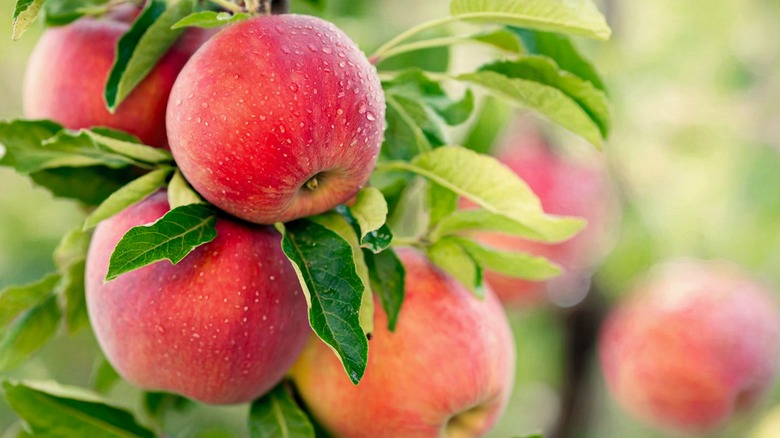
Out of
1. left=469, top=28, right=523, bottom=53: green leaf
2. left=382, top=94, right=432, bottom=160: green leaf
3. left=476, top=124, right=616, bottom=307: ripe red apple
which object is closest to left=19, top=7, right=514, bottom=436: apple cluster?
left=382, top=94, right=432, bottom=160: green leaf

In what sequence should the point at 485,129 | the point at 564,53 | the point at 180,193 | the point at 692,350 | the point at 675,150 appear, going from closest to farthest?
Result: the point at 180,193, the point at 564,53, the point at 485,129, the point at 692,350, the point at 675,150

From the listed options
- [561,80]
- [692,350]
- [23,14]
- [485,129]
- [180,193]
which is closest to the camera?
[23,14]

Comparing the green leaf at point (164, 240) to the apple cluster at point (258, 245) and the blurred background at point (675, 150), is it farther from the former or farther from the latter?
the blurred background at point (675, 150)

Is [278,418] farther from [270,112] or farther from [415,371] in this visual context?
[270,112]

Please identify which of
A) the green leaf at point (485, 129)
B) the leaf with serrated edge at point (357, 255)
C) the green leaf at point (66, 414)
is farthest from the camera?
the green leaf at point (485, 129)

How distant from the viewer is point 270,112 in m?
0.63

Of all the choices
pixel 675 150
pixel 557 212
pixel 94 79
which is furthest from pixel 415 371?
pixel 675 150

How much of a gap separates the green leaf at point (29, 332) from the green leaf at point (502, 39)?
49cm

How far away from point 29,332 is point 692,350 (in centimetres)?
134

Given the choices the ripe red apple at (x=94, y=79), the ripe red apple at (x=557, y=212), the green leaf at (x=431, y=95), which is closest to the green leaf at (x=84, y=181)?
the ripe red apple at (x=94, y=79)

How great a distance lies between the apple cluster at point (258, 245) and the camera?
2.09 feet

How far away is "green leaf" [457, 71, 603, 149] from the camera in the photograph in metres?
0.78

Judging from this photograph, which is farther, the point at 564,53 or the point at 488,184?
the point at 564,53

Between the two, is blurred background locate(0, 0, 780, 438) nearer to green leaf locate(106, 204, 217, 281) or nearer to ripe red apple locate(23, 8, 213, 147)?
ripe red apple locate(23, 8, 213, 147)
